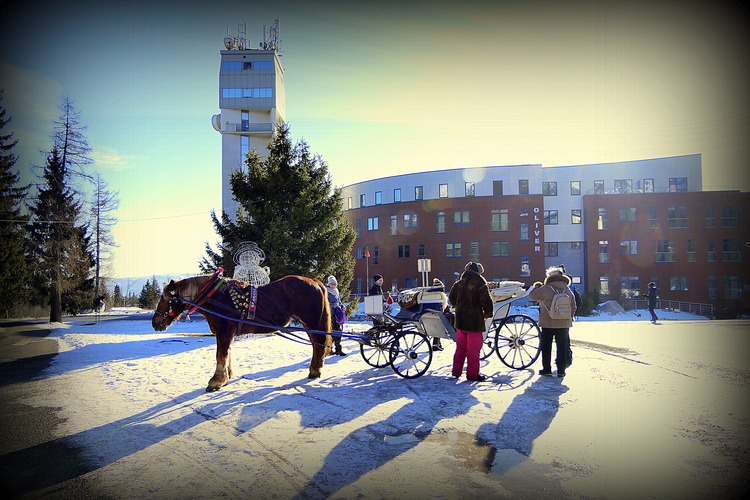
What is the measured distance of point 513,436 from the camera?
4.62 m

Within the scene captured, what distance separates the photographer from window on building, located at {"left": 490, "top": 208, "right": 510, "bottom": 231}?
1534 inches

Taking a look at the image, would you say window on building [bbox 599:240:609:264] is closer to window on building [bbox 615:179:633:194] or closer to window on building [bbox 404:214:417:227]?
window on building [bbox 615:179:633:194]

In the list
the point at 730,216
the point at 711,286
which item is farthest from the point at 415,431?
the point at 730,216

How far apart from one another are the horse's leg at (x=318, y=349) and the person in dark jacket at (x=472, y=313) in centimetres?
242

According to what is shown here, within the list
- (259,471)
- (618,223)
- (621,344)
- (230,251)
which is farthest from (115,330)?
(618,223)

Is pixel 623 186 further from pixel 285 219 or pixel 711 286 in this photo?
pixel 285 219

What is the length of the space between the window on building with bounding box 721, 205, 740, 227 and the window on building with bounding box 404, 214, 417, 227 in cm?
2745

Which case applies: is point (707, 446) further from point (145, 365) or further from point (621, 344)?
point (145, 365)

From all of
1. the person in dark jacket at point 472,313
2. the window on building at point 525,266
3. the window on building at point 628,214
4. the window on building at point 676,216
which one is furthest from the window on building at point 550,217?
the person in dark jacket at point 472,313

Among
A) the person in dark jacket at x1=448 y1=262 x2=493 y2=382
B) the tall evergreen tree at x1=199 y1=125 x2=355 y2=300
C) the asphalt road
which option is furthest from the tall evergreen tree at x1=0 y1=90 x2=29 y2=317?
the person in dark jacket at x1=448 y1=262 x2=493 y2=382

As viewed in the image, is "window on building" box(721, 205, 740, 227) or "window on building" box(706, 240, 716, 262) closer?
"window on building" box(721, 205, 740, 227)

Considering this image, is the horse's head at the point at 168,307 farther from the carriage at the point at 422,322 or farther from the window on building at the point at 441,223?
the window on building at the point at 441,223

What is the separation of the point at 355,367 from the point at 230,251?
341 inches

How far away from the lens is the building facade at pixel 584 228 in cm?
3616
